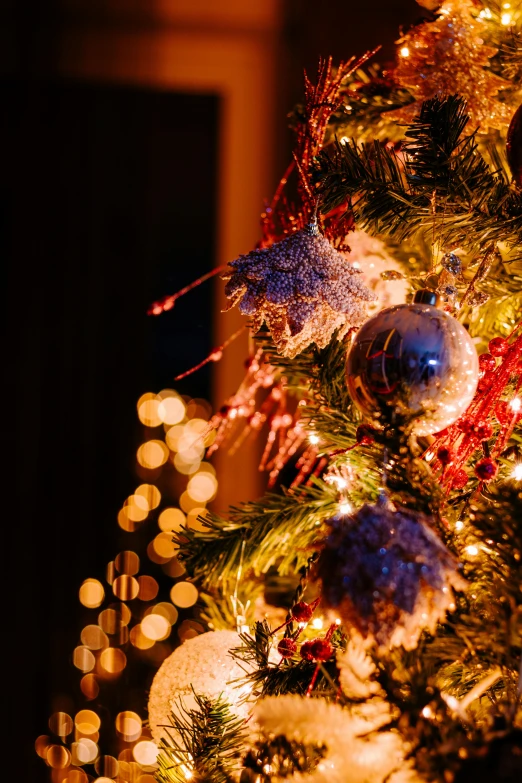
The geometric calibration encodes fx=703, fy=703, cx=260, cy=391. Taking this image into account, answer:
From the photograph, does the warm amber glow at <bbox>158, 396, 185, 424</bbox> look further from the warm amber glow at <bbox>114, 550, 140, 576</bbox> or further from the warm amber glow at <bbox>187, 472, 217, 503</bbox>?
the warm amber glow at <bbox>114, 550, 140, 576</bbox>

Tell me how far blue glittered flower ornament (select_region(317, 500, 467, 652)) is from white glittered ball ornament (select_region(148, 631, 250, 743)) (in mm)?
222

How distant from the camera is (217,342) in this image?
1.59m

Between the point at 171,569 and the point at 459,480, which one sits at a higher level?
the point at 459,480

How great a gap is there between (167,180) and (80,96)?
26cm

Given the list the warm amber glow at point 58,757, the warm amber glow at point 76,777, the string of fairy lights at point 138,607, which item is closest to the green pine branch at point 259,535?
the string of fairy lights at point 138,607

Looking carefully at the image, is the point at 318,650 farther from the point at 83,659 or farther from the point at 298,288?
the point at 83,659

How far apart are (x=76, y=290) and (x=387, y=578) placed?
1.38 metres

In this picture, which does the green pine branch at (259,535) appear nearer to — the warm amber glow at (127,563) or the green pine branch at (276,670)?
the green pine branch at (276,670)

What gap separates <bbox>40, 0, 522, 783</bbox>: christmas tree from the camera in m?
0.32

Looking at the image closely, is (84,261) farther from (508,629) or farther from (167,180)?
(508,629)

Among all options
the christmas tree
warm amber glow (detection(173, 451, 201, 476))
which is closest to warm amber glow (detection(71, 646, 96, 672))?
warm amber glow (detection(173, 451, 201, 476))

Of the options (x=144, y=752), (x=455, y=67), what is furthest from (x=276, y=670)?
(x=144, y=752)

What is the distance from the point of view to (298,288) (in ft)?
1.44

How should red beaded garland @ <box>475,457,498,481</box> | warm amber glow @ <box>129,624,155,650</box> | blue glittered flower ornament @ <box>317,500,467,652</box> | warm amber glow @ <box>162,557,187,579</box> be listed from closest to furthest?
1. blue glittered flower ornament @ <box>317,500,467,652</box>
2. red beaded garland @ <box>475,457,498,481</box>
3. warm amber glow @ <box>129,624,155,650</box>
4. warm amber glow @ <box>162,557,187,579</box>
